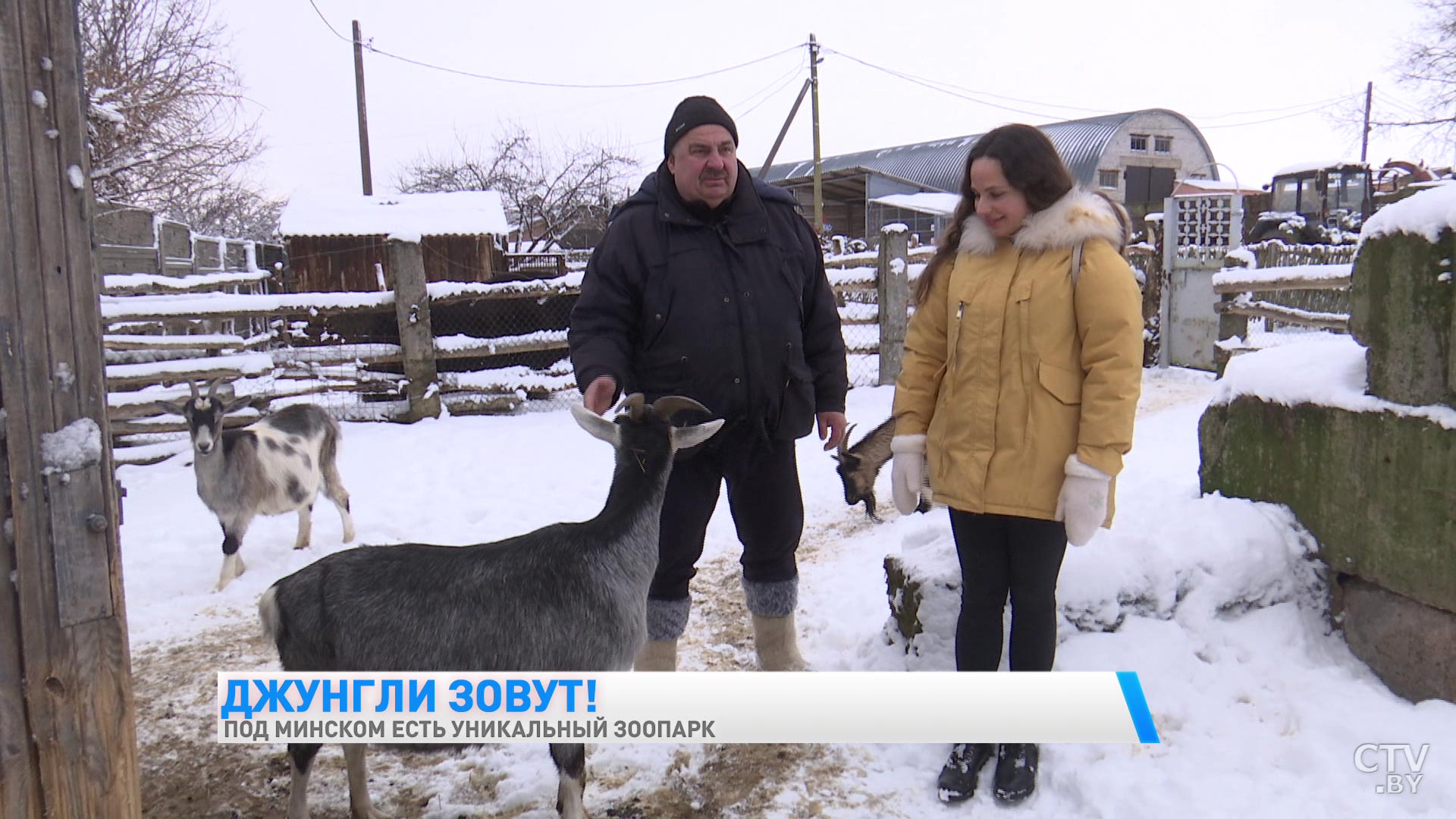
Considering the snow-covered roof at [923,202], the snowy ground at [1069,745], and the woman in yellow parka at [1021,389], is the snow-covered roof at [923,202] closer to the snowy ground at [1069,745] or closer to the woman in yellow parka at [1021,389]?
the snowy ground at [1069,745]

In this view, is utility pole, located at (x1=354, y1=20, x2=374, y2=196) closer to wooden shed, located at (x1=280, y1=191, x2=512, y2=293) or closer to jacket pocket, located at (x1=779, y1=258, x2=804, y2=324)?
wooden shed, located at (x1=280, y1=191, x2=512, y2=293)

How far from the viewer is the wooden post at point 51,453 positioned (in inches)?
69.1

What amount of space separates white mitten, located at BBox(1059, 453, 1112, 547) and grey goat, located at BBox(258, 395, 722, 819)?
1042mm

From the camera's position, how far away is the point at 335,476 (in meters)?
6.04

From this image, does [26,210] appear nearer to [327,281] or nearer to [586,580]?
[586,580]

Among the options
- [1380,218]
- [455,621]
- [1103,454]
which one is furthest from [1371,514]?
[455,621]

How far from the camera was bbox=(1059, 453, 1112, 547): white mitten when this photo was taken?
8.07ft

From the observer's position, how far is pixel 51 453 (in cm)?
181

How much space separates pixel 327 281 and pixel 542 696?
1482 centimetres

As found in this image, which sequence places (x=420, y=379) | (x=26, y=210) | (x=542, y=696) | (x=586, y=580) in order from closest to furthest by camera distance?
(x=26, y=210)
(x=542, y=696)
(x=586, y=580)
(x=420, y=379)

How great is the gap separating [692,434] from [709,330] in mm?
406

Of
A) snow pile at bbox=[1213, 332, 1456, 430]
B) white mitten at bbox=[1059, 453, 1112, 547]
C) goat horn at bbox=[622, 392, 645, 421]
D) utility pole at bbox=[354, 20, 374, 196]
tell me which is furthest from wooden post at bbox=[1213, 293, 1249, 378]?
utility pole at bbox=[354, 20, 374, 196]

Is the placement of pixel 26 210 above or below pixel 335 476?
above
